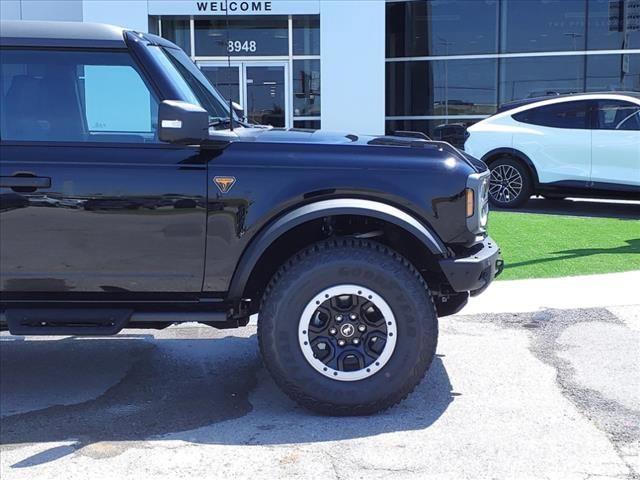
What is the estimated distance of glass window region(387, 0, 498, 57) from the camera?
57.7 feet

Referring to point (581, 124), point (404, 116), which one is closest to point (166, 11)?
point (404, 116)

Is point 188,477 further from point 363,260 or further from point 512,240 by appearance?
point 512,240

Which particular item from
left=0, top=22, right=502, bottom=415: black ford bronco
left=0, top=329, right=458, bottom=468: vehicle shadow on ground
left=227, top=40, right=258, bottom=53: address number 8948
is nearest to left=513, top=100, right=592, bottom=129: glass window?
left=227, top=40, right=258, bottom=53: address number 8948

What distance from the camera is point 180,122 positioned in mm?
3867

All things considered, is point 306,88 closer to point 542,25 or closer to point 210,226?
point 542,25

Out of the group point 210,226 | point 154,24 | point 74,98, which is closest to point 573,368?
point 210,226

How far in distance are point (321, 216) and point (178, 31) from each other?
43.9 feet

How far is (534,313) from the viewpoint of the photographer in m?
6.41

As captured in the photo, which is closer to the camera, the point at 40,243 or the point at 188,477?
the point at 188,477

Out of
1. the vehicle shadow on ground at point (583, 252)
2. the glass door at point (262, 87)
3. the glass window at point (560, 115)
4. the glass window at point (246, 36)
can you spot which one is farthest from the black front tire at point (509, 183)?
the glass window at point (246, 36)

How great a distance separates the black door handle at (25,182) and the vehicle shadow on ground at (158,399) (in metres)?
1.36

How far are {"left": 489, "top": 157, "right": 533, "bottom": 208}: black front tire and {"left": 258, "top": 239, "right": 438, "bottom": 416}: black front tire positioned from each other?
7.93 metres

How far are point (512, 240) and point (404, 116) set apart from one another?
917cm

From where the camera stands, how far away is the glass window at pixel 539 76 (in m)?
17.2
